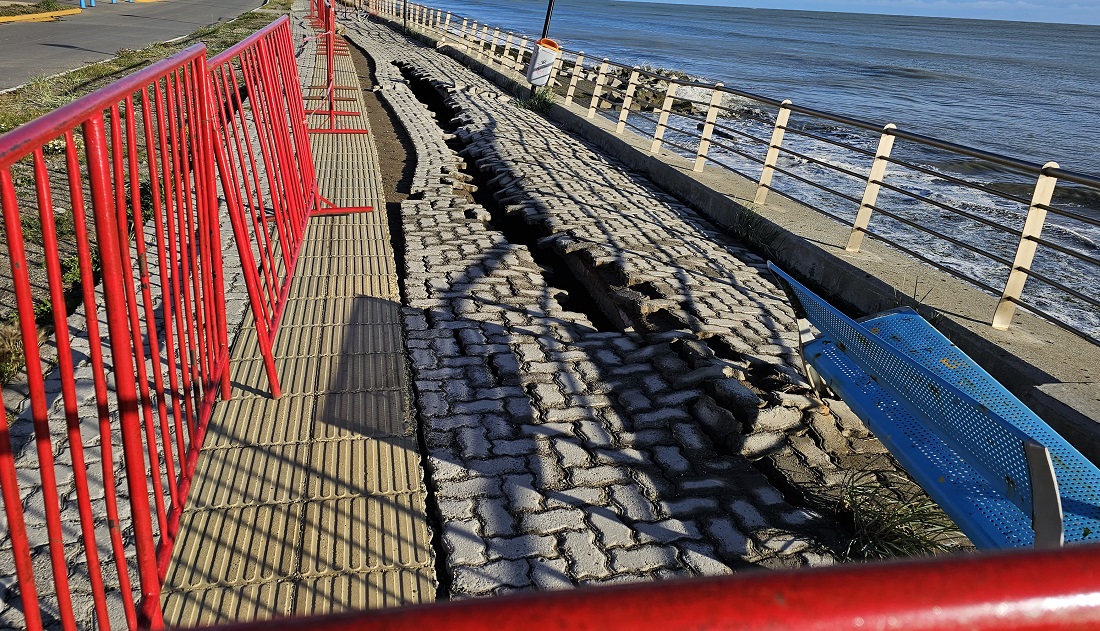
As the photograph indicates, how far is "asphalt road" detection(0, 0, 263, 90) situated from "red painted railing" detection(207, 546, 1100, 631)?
544 inches

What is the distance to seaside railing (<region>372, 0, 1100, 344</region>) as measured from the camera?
17.7ft

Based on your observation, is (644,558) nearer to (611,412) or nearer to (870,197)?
(611,412)

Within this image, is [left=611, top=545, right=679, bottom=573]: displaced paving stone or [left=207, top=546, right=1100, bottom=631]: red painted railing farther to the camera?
[left=611, top=545, right=679, bottom=573]: displaced paving stone

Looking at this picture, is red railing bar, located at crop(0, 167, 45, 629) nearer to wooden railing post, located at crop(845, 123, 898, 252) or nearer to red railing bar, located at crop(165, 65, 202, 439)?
red railing bar, located at crop(165, 65, 202, 439)

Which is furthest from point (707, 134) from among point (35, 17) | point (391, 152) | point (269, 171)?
point (35, 17)

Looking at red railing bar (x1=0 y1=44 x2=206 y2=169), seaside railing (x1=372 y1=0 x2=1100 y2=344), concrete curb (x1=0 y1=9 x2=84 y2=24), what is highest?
red railing bar (x1=0 y1=44 x2=206 y2=169)

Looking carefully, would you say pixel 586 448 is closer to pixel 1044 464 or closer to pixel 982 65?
pixel 1044 464

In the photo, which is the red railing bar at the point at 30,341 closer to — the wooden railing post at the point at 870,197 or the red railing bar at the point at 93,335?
the red railing bar at the point at 93,335

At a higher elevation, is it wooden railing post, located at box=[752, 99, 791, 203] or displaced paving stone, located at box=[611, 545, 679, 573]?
wooden railing post, located at box=[752, 99, 791, 203]

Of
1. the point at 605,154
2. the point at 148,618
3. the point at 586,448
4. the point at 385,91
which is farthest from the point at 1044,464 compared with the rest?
the point at 385,91

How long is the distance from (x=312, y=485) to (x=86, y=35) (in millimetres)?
22675

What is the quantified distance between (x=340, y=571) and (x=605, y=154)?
32.6ft

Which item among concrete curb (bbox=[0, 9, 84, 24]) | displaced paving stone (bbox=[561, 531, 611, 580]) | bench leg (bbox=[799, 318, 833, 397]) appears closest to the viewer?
displaced paving stone (bbox=[561, 531, 611, 580])

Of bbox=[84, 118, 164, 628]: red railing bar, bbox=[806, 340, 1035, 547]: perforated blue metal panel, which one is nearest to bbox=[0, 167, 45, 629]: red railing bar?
bbox=[84, 118, 164, 628]: red railing bar
